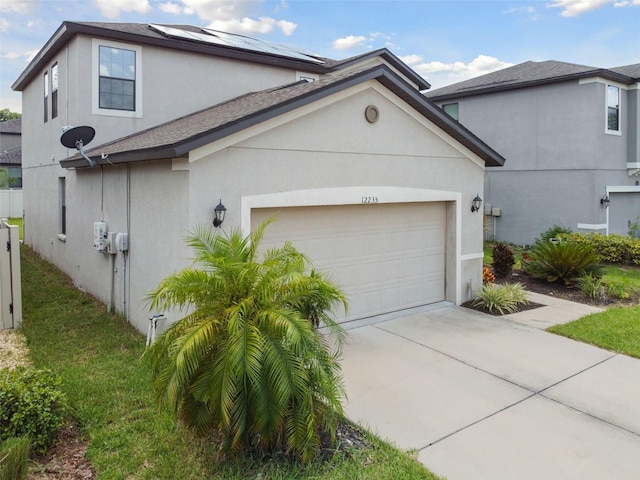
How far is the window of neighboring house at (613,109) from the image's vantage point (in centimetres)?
1753

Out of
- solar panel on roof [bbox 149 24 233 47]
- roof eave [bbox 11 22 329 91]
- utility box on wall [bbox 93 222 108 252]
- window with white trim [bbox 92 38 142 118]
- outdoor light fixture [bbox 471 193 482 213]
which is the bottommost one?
utility box on wall [bbox 93 222 108 252]

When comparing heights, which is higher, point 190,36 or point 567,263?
point 190,36

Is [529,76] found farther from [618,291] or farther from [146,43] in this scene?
[146,43]

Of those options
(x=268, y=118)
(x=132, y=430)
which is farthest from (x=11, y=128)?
(x=132, y=430)

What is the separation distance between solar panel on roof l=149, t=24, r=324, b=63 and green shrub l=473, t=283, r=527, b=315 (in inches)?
335

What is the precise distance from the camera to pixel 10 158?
108 ft

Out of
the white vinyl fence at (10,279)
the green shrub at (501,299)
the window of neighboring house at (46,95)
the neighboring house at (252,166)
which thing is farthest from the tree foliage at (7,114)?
the green shrub at (501,299)

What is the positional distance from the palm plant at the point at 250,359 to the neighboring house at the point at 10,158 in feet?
106

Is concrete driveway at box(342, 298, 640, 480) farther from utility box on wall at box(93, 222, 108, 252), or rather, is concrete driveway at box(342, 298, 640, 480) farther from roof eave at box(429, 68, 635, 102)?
roof eave at box(429, 68, 635, 102)

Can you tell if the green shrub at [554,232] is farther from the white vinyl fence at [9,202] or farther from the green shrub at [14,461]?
the white vinyl fence at [9,202]

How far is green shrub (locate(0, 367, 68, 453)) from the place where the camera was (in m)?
4.48

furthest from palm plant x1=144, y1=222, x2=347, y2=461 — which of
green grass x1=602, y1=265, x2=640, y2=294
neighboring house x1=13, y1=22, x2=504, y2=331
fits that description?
green grass x1=602, y1=265, x2=640, y2=294

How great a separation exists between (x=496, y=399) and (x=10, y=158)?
36103 millimetres

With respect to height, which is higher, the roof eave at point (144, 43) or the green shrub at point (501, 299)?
the roof eave at point (144, 43)
